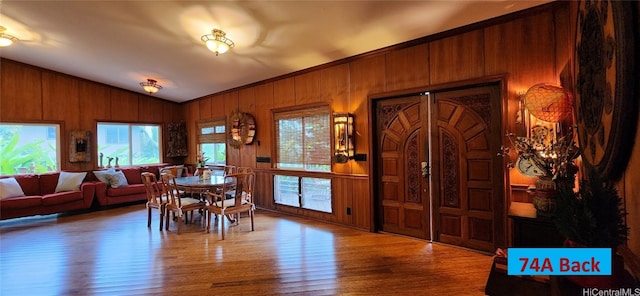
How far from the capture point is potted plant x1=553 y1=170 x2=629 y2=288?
3.69 ft

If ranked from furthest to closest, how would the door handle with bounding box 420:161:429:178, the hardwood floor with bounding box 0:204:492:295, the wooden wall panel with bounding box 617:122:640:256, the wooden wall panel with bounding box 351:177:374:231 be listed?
the wooden wall panel with bounding box 351:177:374:231, the door handle with bounding box 420:161:429:178, the hardwood floor with bounding box 0:204:492:295, the wooden wall panel with bounding box 617:122:640:256

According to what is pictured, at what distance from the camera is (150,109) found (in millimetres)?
8141

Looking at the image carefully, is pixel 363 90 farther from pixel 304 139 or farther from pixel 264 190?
pixel 264 190

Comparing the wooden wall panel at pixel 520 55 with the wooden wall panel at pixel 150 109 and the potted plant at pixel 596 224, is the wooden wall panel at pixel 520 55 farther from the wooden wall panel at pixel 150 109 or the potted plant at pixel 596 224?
the wooden wall panel at pixel 150 109

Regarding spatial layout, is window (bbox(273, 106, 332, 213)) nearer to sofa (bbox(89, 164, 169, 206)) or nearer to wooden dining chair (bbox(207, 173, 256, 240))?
wooden dining chair (bbox(207, 173, 256, 240))

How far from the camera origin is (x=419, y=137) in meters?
3.91

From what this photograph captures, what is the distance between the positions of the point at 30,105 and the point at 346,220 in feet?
23.9

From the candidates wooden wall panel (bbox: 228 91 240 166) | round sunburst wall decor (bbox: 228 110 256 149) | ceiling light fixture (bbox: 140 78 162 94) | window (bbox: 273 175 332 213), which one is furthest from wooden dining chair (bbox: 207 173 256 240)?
ceiling light fixture (bbox: 140 78 162 94)

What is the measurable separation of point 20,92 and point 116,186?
9.15 feet

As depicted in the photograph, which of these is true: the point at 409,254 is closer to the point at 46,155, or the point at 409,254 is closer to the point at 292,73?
the point at 292,73

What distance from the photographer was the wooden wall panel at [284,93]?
5.49 m

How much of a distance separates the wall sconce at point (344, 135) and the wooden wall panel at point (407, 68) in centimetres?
78

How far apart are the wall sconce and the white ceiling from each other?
0.99 meters

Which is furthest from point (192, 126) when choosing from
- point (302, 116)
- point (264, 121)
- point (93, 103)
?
point (302, 116)
